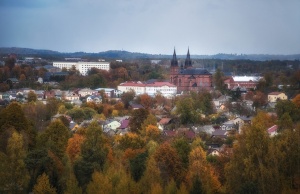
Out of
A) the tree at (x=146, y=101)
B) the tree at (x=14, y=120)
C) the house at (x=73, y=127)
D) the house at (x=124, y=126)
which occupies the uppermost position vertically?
the tree at (x=14, y=120)

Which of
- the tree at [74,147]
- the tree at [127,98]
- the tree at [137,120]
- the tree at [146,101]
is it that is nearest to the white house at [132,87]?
the tree at [127,98]

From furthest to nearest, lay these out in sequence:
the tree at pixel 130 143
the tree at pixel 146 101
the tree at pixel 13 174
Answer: the tree at pixel 146 101, the tree at pixel 130 143, the tree at pixel 13 174

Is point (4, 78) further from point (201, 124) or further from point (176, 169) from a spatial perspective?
point (176, 169)

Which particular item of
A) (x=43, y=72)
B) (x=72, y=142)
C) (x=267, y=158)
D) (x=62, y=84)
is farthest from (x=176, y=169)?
(x=43, y=72)

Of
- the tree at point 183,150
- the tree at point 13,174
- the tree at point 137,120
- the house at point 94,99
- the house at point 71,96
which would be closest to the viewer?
the tree at point 13,174

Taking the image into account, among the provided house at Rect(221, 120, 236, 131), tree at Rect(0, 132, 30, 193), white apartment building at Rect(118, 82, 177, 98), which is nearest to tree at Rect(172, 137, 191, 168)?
tree at Rect(0, 132, 30, 193)

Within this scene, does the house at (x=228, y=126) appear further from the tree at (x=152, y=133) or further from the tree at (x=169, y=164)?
the tree at (x=169, y=164)

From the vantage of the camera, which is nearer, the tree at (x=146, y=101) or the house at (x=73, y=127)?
the house at (x=73, y=127)
